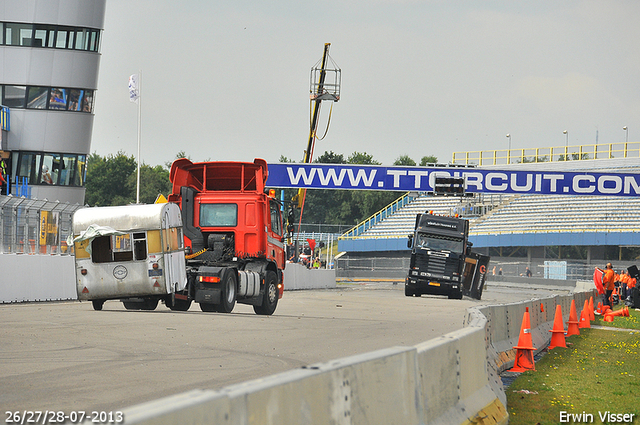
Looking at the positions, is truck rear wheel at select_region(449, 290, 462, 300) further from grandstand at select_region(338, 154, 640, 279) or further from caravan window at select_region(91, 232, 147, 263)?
caravan window at select_region(91, 232, 147, 263)

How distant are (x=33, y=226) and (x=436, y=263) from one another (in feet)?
63.9

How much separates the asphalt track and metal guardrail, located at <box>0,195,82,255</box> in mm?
2164

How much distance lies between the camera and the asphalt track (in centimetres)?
789

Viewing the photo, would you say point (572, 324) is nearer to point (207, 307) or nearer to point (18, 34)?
point (207, 307)

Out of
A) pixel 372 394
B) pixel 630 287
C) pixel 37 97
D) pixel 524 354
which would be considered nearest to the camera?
pixel 372 394

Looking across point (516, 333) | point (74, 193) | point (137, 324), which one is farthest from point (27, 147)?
point (516, 333)

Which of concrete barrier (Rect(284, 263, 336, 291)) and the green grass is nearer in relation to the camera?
the green grass

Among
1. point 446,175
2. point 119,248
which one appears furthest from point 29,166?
point 119,248

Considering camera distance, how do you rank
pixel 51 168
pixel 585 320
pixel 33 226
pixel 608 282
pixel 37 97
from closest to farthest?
pixel 585 320, pixel 33 226, pixel 608 282, pixel 37 97, pixel 51 168

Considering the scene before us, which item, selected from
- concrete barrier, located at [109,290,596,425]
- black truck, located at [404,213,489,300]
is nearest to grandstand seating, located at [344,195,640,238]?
black truck, located at [404,213,489,300]

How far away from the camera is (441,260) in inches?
1460

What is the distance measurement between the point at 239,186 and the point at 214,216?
38.8 inches

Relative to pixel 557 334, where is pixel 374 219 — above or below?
above

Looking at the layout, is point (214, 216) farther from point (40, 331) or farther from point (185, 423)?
point (185, 423)
